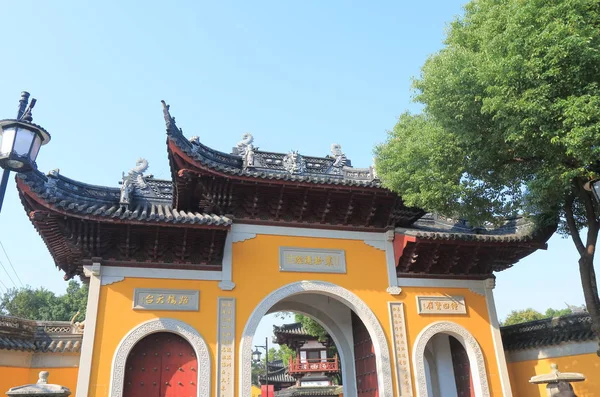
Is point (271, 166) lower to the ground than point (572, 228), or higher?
higher

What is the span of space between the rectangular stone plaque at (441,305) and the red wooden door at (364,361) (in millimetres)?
1222

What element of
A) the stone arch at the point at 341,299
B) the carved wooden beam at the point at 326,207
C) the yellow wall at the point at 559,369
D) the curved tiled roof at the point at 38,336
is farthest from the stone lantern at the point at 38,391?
the yellow wall at the point at 559,369

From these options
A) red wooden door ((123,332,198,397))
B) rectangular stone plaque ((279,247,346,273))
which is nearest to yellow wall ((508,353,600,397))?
rectangular stone plaque ((279,247,346,273))

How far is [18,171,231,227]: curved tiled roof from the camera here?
7188mm

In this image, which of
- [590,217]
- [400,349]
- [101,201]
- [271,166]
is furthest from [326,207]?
[590,217]

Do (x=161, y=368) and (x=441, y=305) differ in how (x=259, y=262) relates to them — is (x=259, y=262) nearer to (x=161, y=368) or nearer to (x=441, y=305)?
(x=161, y=368)

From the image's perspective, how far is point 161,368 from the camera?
7934 millimetres

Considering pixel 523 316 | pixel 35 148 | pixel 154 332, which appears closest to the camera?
pixel 35 148

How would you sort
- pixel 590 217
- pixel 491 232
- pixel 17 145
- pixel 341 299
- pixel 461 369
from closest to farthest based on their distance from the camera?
pixel 17 145, pixel 590 217, pixel 341 299, pixel 491 232, pixel 461 369

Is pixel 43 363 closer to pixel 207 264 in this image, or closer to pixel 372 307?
pixel 207 264

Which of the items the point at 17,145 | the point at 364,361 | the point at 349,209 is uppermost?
the point at 349,209

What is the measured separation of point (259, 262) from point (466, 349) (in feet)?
14.4

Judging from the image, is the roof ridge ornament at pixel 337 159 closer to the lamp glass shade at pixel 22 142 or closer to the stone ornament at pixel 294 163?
the stone ornament at pixel 294 163

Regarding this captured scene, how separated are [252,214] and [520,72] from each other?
5.04m
